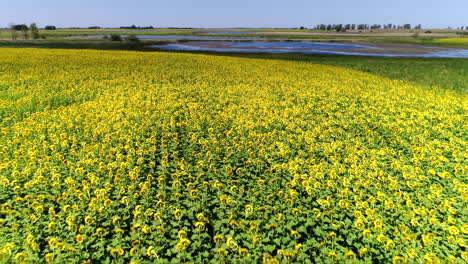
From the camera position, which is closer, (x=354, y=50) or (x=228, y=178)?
(x=228, y=178)

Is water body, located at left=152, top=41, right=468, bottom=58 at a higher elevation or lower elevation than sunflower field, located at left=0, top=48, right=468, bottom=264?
higher

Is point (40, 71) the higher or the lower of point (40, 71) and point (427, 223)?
the higher

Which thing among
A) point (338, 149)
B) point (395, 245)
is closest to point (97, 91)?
point (338, 149)

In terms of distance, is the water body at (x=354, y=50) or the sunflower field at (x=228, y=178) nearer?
the sunflower field at (x=228, y=178)

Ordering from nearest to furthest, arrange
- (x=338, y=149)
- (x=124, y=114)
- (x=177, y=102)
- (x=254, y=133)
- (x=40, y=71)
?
(x=338, y=149) < (x=254, y=133) < (x=124, y=114) < (x=177, y=102) < (x=40, y=71)

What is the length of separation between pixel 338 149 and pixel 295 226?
4.80 metres

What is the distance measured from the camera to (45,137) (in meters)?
9.91

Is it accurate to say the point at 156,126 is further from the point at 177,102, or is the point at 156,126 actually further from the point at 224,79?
the point at 224,79

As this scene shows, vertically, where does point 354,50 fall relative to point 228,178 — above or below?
above

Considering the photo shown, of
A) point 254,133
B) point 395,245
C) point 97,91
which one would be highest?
point 97,91

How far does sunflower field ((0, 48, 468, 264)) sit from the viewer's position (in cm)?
506

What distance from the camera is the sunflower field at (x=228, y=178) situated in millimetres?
5062

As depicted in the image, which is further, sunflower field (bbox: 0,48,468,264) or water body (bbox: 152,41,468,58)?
water body (bbox: 152,41,468,58)

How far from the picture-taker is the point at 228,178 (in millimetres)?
7754
